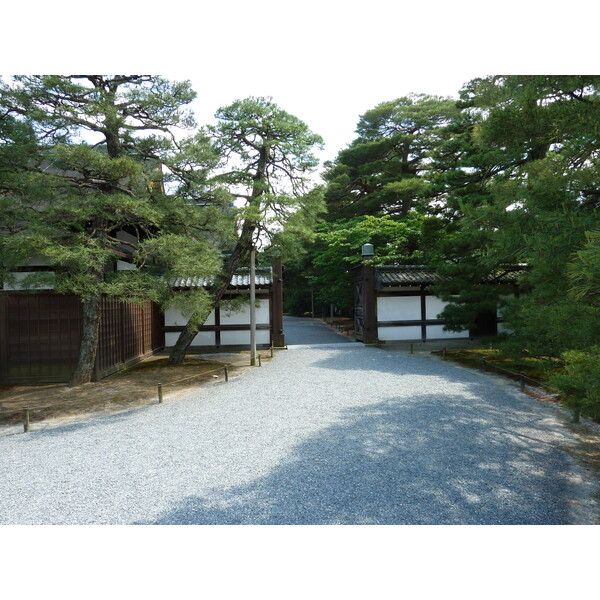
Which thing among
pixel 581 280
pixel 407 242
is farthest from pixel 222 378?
pixel 407 242

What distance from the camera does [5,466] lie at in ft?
14.4

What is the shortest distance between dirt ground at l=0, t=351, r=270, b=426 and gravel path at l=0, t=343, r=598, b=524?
2.47 ft

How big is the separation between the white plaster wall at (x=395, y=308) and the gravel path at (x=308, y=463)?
701cm

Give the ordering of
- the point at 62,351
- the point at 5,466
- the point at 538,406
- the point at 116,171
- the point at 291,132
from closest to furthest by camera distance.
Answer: the point at 5,466 → the point at 538,406 → the point at 116,171 → the point at 62,351 → the point at 291,132

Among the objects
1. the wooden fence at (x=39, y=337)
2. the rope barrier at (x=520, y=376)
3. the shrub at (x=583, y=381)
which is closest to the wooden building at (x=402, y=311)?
the rope barrier at (x=520, y=376)

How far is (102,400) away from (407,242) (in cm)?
1318

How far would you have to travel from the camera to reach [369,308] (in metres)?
14.1

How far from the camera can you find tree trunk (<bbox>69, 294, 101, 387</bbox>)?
25.2 ft

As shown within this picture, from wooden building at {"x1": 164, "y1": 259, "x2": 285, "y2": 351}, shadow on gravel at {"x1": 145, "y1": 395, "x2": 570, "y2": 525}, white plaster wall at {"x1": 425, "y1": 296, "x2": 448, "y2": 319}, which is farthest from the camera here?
white plaster wall at {"x1": 425, "y1": 296, "x2": 448, "y2": 319}

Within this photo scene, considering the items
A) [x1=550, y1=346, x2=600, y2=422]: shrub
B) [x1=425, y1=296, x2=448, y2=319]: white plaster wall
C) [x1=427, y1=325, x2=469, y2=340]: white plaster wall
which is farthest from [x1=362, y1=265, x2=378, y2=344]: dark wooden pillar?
[x1=550, y1=346, x2=600, y2=422]: shrub

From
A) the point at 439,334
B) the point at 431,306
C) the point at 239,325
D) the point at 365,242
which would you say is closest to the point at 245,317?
the point at 239,325

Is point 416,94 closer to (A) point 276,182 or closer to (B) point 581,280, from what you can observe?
(A) point 276,182

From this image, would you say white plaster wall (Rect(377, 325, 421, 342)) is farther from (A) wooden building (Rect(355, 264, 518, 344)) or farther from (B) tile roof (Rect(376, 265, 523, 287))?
(B) tile roof (Rect(376, 265, 523, 287))

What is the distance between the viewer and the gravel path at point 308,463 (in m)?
3.32
